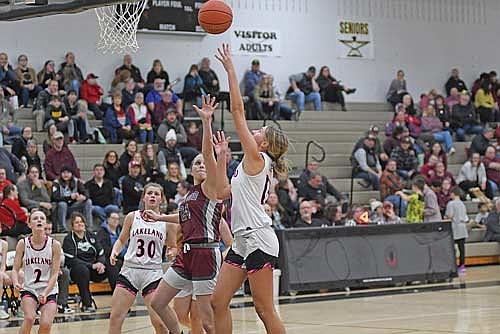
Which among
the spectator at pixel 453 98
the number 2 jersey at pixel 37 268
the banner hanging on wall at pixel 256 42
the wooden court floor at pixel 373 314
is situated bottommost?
the wooden court floor at pixel 373 314

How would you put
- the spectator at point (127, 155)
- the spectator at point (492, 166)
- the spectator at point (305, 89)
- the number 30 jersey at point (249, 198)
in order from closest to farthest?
the number 30 jersey at point (249, 198) → the spectator at point (127, 155) → the spectator at point (492, 166) → the spectator at point (305, 89)

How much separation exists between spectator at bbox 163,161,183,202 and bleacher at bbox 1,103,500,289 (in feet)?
6.83

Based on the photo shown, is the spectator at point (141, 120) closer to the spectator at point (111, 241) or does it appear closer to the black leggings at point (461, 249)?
the spectator at point (111, 241)

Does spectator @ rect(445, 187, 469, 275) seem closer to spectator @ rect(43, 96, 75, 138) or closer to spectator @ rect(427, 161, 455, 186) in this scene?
spectator @ rect(427, 161, 455, 186)

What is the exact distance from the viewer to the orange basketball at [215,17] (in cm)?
948

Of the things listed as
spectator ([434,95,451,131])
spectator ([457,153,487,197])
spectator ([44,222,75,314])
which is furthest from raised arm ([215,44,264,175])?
spectator ([434,95,451,131])

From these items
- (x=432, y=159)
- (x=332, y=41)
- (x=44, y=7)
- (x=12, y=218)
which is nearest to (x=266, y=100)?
(x=432, y=159)

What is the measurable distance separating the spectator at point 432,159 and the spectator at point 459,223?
1.47 m

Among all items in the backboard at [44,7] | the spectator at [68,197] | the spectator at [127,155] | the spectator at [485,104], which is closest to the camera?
the backboard at [44,7]

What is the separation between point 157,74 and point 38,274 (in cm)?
1324

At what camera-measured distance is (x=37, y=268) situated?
1039cm

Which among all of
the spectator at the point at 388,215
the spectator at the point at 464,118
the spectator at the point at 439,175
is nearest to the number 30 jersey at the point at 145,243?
the spectator at the point at 388,215

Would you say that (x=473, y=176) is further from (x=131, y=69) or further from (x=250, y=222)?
(x=250, y=222)

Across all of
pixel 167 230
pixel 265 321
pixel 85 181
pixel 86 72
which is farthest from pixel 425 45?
pixel 265 321
